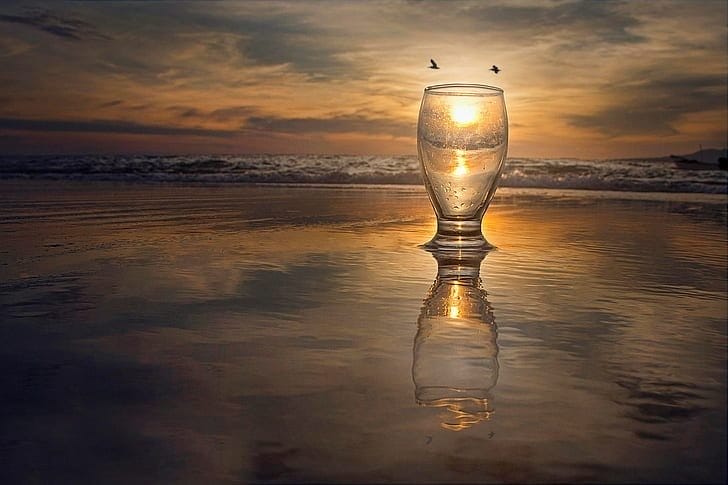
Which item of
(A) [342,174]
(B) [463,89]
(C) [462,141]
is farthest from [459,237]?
(A) [342,174]

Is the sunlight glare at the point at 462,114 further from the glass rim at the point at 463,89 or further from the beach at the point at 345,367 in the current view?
the beach at the point at 345,367

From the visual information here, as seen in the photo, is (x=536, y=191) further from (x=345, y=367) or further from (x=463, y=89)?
(x=345, y=367)

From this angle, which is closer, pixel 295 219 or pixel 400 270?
pixel 400 270

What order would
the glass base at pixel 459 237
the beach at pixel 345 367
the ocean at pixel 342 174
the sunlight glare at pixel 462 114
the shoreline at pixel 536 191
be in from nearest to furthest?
the beach at pixel 345 367, the sunlight glare at pixel 462 114, the glass base at pixel 459 237, the shoreline at pixel 536 191, the ocean at pixel 342 174

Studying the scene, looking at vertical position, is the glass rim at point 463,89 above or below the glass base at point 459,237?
above

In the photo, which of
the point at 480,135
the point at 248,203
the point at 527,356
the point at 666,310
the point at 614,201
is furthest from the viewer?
the point at 614,201

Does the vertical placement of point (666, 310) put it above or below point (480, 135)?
below

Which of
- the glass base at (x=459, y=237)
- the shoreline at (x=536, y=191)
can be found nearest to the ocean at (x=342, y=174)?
the shoreline at (x=536, y=191)

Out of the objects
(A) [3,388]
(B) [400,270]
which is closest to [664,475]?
(A) [3,388]

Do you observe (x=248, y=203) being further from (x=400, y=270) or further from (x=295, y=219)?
(x=400, y=270)
